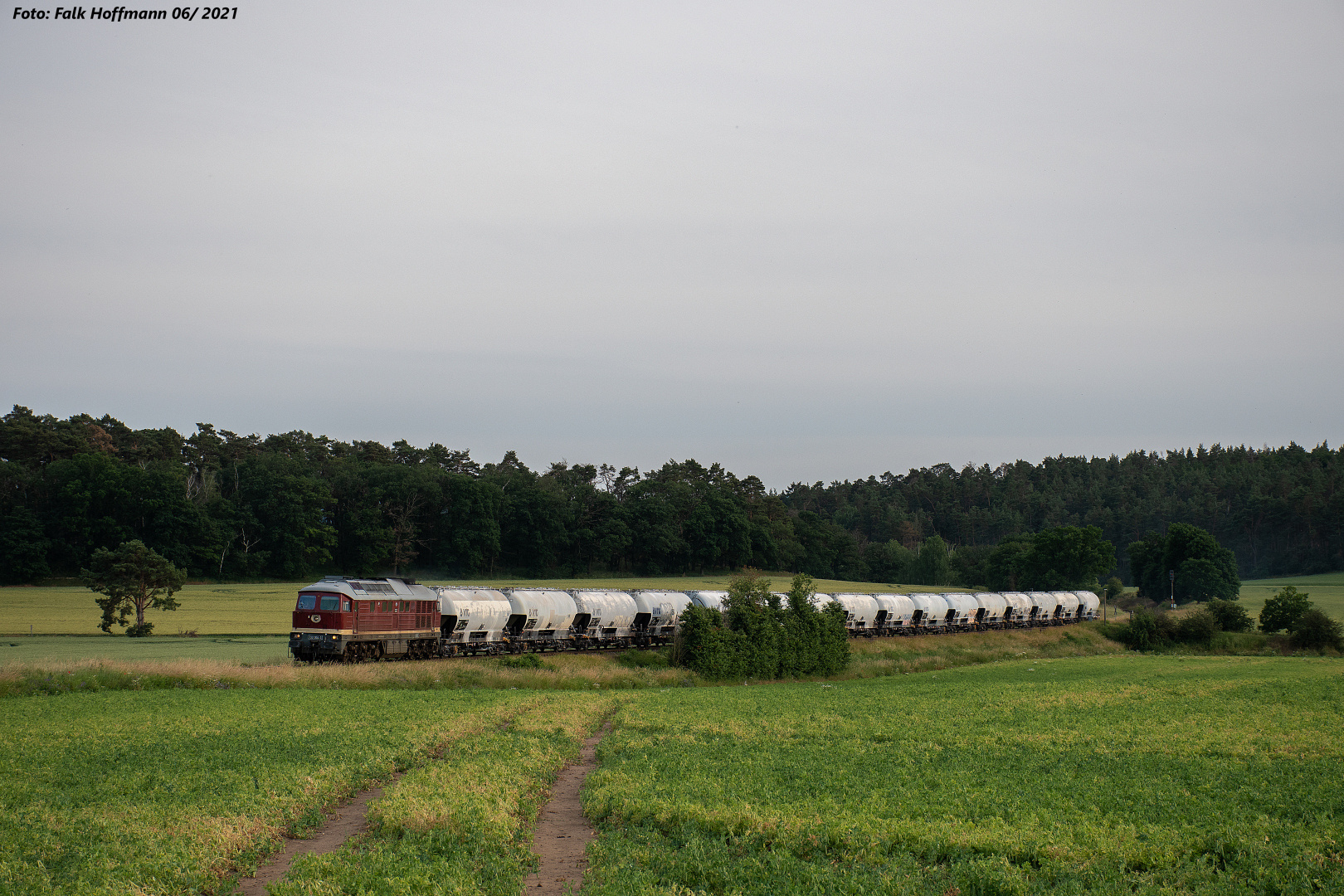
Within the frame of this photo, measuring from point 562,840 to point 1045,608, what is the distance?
90068mm

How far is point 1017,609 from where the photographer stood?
9212 centimetres

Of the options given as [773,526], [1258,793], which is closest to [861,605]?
[1258,793]

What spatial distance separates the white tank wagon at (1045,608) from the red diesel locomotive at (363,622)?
221 ft

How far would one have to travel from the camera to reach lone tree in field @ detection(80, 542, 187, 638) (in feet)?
196

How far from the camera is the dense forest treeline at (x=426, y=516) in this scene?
99.6m

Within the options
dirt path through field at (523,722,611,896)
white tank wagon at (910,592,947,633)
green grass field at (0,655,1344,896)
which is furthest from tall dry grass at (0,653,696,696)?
white tank wagon at (910,592,947,633)

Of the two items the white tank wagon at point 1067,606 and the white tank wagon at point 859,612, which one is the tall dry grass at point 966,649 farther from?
the white tank wagon at point 1067,606

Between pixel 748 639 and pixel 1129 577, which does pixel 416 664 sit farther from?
pixel 1129 577

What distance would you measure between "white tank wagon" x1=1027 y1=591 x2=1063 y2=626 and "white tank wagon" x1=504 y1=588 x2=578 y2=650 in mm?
58427

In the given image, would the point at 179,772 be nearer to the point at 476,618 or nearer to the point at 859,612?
the point at 476,618

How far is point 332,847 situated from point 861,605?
60.7 meters

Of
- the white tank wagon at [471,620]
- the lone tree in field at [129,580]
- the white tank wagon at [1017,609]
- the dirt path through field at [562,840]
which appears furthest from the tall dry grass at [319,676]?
the white tank wagon at [1017,609]

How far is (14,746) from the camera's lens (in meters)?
22.1

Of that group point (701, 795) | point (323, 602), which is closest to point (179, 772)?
point (701, 795)
